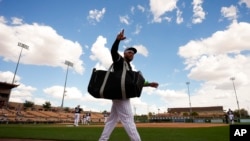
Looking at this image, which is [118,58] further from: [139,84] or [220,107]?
[220,107]

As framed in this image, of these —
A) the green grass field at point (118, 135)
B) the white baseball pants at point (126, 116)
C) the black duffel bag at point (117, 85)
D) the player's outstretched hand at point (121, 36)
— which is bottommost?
the green grass field at point (118, 135)

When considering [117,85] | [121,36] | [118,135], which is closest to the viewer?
[117,85]

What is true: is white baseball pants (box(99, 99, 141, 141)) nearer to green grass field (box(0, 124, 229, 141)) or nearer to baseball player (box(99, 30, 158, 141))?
baseball player (box(99, 30, 158, 141))

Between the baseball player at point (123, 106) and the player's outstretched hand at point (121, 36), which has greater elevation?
the player's outstretched hand at point (121, 36)

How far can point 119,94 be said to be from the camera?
341 centimetres

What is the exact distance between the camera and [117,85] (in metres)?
3.40

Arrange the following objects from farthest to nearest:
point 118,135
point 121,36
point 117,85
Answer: point 118,135
point 121,36
point 117,85

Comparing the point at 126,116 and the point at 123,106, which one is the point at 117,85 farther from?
the point at 126,116

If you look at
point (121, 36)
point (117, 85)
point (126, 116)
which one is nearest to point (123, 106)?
point (126, 116)

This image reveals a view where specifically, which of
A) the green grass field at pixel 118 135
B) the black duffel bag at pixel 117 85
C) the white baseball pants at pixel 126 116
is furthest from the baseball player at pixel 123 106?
the green grass field at pixel 118 135

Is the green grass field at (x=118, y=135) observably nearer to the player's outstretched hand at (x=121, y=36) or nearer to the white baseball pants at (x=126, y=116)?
the white baseball pants at (x=126, y=116)

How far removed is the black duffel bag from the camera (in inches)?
133

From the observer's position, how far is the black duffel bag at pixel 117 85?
3379mm

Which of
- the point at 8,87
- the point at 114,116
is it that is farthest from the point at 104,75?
the point at 8,87
